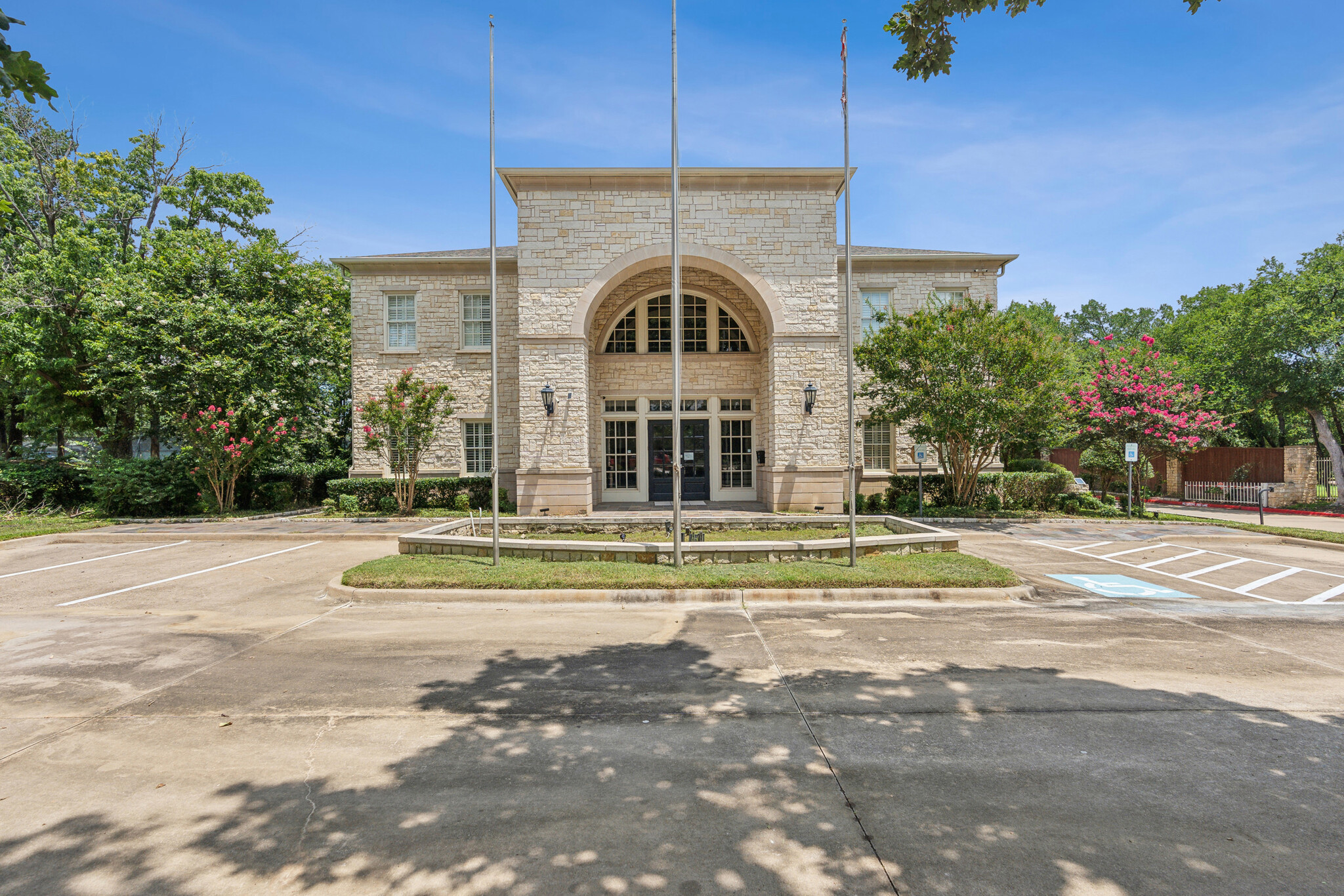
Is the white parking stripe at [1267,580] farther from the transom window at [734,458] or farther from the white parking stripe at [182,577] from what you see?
the white parking stripe at [182,577]

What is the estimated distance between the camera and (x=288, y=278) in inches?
838

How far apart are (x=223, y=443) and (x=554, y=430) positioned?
9.73m

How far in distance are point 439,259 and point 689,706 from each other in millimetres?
18680

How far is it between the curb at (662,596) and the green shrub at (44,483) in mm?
18334

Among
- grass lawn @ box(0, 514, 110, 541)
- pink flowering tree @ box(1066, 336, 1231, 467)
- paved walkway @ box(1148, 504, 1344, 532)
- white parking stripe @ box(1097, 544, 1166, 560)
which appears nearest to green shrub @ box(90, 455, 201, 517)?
grass lawn @ box(0, 514, 110, 541)

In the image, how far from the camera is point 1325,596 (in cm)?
935

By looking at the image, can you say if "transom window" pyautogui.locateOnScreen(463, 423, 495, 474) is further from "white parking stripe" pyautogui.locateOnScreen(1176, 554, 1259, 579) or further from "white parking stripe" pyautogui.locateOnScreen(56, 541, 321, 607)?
"white parking stripe" pyautogui.locateOnScreen(1176, 554, 1259, 579)

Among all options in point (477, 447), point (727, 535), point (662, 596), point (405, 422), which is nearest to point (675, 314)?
point (662, 596)

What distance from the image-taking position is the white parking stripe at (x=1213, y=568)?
10828 millimetres

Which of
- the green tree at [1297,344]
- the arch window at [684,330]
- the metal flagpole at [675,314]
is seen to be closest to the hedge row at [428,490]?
the arch window at [684,330]

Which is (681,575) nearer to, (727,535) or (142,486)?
(727,535)

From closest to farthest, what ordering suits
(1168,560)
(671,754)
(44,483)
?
(671,754) → (1168,560) → (44,483)

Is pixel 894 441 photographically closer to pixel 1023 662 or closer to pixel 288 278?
pixel 1023 662

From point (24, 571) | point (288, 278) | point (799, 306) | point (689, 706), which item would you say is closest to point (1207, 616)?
point (689, 706)
